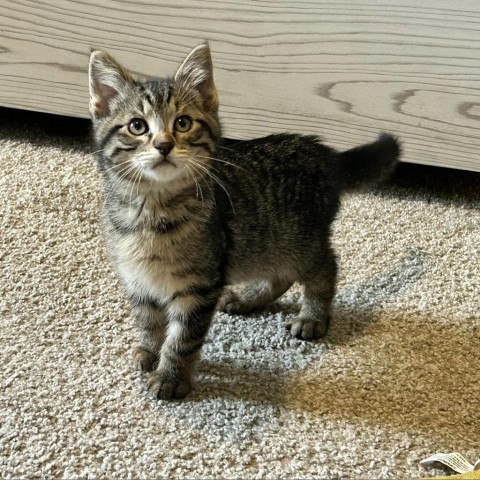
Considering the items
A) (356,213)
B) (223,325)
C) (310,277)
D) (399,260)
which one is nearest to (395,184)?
(356,213)

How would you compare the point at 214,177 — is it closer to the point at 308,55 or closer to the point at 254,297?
the point at 254,297

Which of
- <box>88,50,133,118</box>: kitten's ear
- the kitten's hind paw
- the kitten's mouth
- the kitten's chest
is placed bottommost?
the kitten's hind paw

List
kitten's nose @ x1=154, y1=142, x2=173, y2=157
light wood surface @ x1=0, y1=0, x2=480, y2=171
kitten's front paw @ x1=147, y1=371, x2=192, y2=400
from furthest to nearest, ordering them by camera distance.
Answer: light wood surface @ x1=0, y1=0, x2=480, y2=171, kitten's front paw @ x1=147, y1=371, x2=192, y2=400, kitten's nose @ x1=154, y1=142, x2=173, y2=157

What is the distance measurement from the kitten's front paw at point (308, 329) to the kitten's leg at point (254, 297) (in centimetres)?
9

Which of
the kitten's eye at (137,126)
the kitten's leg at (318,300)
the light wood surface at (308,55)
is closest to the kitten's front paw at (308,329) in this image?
the kitten's leg at (318,300)

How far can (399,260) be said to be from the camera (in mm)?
1480

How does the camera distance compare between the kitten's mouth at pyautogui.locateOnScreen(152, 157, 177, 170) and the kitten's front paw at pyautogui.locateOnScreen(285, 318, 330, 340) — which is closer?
the kitten's mouth at pyautogui.locateOnScreen(152, 157, 177, 170)

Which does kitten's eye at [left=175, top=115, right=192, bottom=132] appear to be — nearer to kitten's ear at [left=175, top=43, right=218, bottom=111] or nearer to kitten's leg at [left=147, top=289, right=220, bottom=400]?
kitten's ear at [left=175, top=43, right=218, bottom=111]

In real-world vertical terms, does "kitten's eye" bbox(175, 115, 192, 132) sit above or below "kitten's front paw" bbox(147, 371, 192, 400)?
above

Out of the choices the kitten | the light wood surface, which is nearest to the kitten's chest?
the kitten

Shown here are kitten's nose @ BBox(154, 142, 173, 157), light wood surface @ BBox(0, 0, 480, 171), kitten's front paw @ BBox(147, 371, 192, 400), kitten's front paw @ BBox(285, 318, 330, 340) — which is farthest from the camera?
light wood surface @ BBox(0, 0, 480, 171)

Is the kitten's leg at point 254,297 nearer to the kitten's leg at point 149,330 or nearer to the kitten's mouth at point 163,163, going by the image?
the kitten's leg at point 149,330

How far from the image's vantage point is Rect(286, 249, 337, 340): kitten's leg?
1.25m

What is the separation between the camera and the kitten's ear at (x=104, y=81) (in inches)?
42.1
